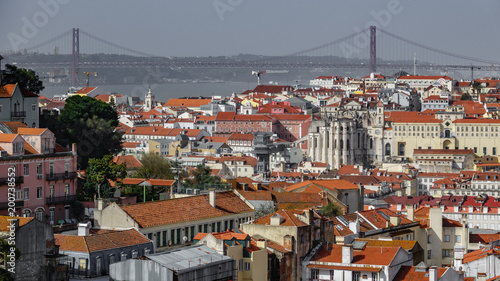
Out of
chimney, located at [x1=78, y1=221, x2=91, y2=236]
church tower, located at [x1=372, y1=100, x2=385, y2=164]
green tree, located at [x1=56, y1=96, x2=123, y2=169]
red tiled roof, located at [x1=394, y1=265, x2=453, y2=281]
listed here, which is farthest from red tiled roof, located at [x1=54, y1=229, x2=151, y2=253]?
church tower, located at [x1=372, y1=100, x2=385, y2=164]

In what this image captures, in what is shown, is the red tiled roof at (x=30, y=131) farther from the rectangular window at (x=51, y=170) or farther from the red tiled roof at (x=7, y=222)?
the red tiled roof at (x=7, y=222)

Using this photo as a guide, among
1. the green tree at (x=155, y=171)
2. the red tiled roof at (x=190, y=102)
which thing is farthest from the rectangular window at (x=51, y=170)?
the red tiled roof at (x=190, y=102)

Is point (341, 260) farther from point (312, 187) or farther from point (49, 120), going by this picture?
point (49, 120)

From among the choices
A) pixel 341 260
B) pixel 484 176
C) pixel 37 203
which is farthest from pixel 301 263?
pixel 484 176

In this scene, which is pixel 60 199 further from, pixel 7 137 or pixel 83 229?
pixel 83 229

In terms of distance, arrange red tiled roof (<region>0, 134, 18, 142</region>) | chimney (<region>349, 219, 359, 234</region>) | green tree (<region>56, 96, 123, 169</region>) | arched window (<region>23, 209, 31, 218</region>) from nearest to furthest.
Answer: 1. arched window (<region>23, 209, 31, 218</region>)
2. red tiled roof (<region>0, 134, 18, 142</region>)
3. chimney (<region>349, 219, 359, 234</region>)
4. green tree (<region>56, 96, 123, 169</region>)

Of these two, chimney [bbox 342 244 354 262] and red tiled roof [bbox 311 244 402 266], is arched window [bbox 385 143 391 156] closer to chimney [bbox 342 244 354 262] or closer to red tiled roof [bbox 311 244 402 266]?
red tiled roof [bbox 311 244 402 266]
